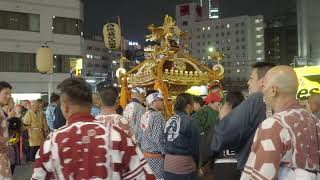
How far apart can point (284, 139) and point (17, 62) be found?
37649 millimetres

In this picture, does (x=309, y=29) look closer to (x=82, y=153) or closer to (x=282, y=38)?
(x=82, y=153)

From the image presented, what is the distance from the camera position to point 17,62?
38.5m

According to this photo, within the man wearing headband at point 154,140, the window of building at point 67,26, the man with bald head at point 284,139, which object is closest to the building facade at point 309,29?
the window of building at point 67,26

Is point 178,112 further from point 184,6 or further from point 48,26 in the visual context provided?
point 184,6

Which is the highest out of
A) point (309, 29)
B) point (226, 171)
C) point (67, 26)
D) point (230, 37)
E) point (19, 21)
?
point (230, 37)

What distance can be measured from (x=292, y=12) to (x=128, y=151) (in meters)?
114

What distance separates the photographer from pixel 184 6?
12581cm

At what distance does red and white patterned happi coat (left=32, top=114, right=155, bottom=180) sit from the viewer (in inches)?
124

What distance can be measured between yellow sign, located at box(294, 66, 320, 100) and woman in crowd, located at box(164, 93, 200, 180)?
3927 mm

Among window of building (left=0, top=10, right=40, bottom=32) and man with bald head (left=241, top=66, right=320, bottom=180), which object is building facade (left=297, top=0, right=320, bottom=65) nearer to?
window of building (left=0, top=10, right=40, bottom=32)

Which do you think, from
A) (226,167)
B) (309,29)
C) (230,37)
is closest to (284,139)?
(226,167)

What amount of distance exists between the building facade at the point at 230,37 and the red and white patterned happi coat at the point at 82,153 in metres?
104

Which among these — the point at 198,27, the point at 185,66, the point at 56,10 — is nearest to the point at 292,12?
the point at 198,27

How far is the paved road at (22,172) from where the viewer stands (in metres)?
11.3
